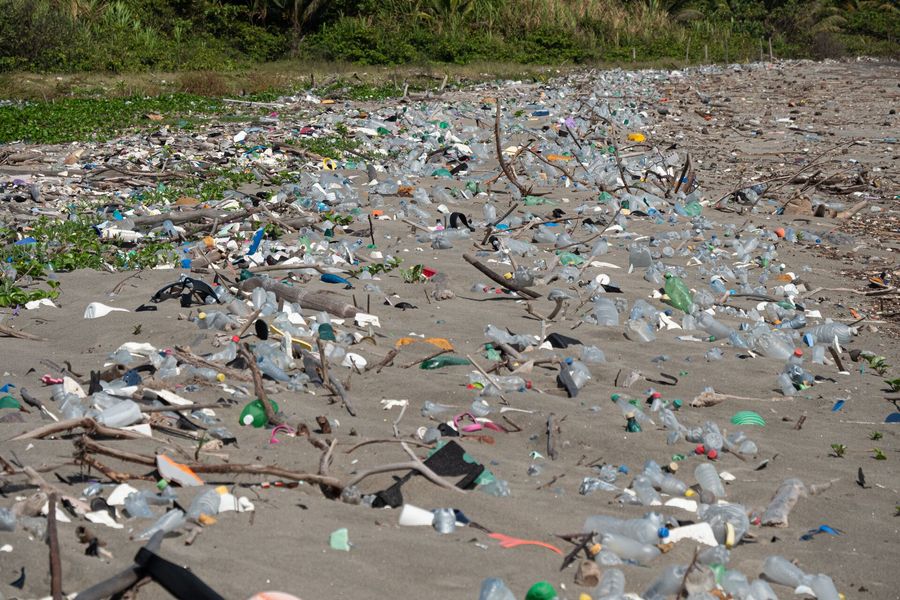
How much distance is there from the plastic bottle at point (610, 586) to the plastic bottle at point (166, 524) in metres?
0.91

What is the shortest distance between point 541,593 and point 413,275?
2961 millimetres

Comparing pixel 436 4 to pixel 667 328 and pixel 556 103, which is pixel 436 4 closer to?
pixel 556 103

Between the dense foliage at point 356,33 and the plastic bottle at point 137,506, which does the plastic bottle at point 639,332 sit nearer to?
the plastic bottle at point 137,506

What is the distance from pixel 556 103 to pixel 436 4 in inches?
333

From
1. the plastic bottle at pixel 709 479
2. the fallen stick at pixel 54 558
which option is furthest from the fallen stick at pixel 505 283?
the fallen stick at pixel 54 558

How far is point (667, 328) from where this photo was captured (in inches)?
168

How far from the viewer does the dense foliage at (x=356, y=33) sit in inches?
581

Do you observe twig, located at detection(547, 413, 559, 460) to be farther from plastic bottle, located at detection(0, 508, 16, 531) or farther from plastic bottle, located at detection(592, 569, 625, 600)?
plastic bottle, located at detection(0, 508, 16, 531)

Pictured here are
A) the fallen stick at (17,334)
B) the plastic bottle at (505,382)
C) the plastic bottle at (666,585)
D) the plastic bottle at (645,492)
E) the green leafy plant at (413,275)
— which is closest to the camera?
the plastic bottle at (666,585)

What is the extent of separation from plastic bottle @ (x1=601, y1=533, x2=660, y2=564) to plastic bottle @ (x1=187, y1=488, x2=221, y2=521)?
0.90 m

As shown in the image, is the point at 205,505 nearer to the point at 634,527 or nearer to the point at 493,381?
the point at 634,527

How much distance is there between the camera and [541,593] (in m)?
1.89

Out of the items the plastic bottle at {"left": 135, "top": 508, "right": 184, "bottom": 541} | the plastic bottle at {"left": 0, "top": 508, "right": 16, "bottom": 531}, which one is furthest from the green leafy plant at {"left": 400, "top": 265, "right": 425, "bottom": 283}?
the plastic bottle at {"left": 0, "top": 508, "right": 16, "bottom": 531}

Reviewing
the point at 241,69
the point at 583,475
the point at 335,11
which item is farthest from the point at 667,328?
the point at 335,11
